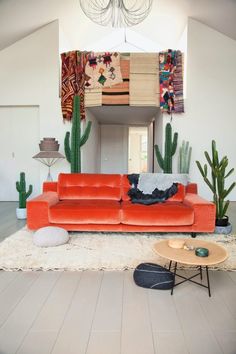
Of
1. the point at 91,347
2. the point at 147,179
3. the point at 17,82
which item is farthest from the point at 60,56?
the point at 91,347

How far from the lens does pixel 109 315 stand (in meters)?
1.70

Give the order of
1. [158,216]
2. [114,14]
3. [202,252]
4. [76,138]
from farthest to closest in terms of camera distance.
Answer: [76,138] → [114,14] → [158,216] → [202,252]

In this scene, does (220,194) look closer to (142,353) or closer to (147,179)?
(147,179)

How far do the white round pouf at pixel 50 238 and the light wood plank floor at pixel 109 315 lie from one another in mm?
581

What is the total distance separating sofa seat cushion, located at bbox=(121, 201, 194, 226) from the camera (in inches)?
126

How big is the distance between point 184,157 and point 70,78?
2.79 meters

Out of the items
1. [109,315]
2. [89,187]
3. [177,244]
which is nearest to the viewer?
[109,315]

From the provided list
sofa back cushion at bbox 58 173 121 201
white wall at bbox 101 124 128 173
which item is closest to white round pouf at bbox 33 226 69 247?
sofa back cushion at bbox 58 173 121 201

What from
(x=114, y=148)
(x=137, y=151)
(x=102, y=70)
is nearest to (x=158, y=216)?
(x=102, y=70)

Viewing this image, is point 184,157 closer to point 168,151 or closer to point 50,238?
point 168,151

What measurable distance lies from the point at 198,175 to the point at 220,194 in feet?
6.90

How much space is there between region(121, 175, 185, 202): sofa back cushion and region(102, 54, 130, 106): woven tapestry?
2304mm

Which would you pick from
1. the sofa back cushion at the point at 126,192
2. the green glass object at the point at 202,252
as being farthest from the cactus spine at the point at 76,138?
the green glass object at the point at 202,252

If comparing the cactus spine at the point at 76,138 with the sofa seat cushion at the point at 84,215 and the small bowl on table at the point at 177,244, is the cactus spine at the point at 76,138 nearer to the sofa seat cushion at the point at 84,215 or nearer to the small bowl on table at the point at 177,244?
the sofa seat cushion at the point at 84,215
